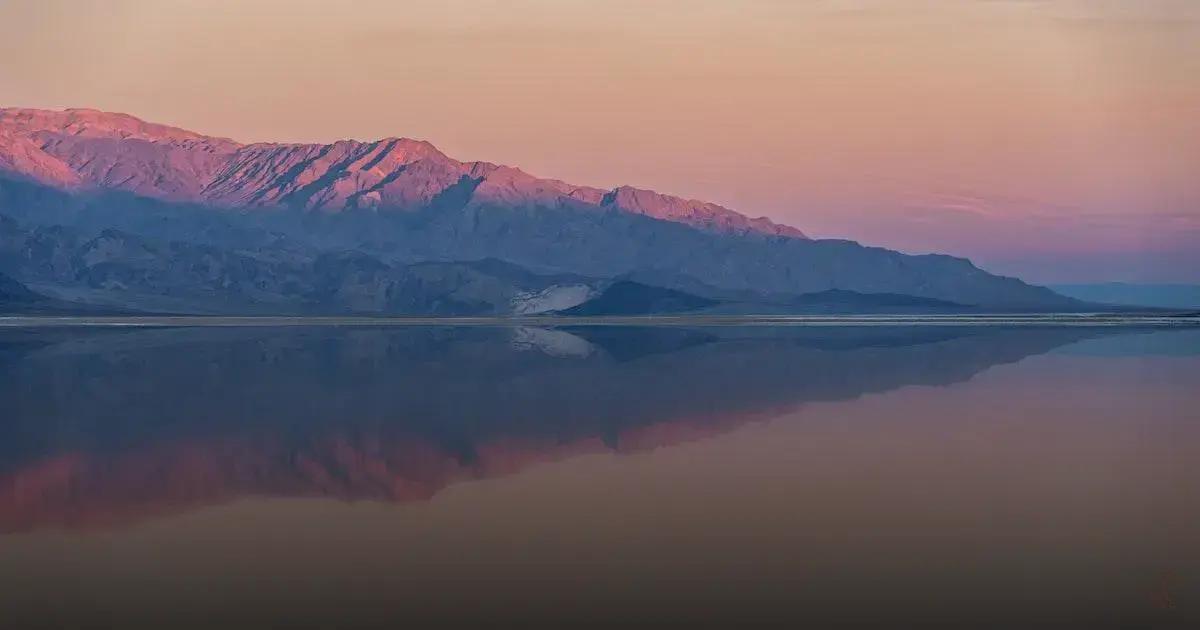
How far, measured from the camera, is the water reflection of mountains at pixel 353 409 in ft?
87.4

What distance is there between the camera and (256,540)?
2055 centimetres

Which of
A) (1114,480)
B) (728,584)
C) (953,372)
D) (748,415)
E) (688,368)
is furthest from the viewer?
(688,368)

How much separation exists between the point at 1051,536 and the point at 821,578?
4863 mm

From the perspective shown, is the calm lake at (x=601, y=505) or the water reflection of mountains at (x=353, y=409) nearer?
the calm lake at (x=601, y=505)

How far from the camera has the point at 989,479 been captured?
2642 centimetres

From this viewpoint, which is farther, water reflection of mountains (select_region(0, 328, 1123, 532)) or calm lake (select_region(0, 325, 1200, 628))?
water reflection of mountains (select_region(0, 328, 1123, 532))

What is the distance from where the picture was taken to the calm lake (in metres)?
16.8

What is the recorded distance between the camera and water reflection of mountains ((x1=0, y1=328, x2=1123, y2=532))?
26.6 metres

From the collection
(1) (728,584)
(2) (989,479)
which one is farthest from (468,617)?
(2) (989,479)

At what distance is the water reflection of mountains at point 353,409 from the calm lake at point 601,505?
19cm

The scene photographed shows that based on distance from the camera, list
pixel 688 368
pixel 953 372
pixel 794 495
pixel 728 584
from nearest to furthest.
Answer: pixel 728 584 → pixel 794 495 → pixel 953 372 → pixel 688 368

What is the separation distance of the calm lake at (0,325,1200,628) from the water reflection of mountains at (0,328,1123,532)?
7.6 inches

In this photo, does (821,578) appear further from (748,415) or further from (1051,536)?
(748,415)

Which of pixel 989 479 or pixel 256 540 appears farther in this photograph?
pixel 989 479
